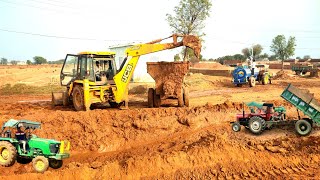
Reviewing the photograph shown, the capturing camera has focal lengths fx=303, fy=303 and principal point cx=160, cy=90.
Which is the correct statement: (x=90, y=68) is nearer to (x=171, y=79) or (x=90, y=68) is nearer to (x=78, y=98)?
(x=78, y=98)

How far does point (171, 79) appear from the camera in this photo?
511 inches

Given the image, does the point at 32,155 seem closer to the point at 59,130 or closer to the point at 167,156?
the point at 59,130

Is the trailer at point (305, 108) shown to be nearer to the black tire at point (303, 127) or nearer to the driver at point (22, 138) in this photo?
the black tire at point (303, 127)

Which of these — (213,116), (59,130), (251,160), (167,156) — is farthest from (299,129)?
(59,130)

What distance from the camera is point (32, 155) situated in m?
8.36

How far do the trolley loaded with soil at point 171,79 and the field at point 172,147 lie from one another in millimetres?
1183

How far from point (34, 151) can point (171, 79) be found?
6.45m

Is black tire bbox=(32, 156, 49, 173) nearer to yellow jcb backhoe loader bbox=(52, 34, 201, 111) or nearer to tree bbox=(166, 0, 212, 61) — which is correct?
yellow jcb backhoe loader bbox=(52, 34, 201, 111)

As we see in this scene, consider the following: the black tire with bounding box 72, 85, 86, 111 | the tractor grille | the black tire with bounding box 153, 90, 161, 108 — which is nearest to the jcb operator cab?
the black tire with bounding box 72, 85, 86, 111

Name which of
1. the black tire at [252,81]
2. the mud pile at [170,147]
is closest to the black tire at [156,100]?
the mud pile at [170,147]

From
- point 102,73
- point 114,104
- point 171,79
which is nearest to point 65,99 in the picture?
point 114,104

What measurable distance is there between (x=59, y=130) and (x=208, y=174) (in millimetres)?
6208

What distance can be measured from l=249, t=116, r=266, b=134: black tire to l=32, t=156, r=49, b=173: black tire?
6.17 meters

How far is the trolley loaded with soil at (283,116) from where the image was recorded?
911 centimetres
